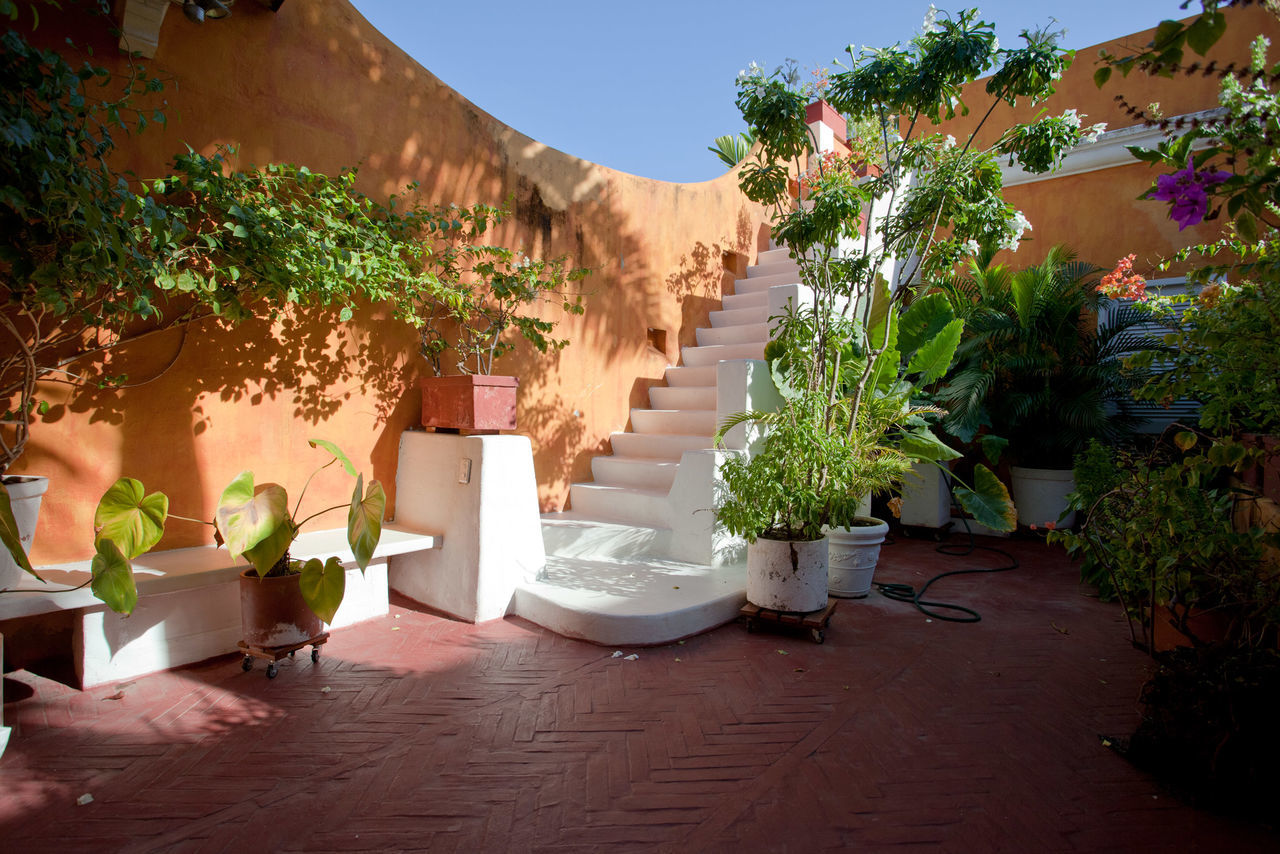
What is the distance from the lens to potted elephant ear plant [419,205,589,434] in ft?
14.3

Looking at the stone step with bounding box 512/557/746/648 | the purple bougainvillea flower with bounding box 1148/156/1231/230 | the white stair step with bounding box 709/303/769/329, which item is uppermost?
the white stair step with bounding box 709/303/769/329

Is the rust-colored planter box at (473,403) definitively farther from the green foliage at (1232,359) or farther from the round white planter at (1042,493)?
the round white planter at (1042,493)

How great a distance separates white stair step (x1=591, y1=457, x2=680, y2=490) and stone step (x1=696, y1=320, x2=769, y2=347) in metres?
1.73

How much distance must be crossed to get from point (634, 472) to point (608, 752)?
313 centimetres

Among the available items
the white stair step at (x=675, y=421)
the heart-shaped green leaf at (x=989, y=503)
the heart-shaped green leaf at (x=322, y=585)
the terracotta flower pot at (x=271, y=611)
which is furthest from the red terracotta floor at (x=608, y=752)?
the white stair step at (x=675, y=421)

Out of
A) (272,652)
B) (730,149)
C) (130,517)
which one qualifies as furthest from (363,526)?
(730,149)

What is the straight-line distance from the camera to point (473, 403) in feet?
13.9

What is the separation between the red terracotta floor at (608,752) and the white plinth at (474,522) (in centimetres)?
40

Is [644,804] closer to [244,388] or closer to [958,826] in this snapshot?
[958,826]

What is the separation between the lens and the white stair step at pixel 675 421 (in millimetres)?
5816

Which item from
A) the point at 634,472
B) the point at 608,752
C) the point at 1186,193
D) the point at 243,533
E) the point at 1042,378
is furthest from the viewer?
the point at 1042,378

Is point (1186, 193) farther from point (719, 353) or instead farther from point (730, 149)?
point (730, 149)

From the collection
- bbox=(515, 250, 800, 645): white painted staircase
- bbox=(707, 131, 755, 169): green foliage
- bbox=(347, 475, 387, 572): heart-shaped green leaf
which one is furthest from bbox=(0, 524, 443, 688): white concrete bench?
bbox=(707, 131, 755, 169): green foliage

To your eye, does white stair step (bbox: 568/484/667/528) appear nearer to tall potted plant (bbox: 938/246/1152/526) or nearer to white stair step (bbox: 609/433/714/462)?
white stair step (bbox: 609/433/714/462)
